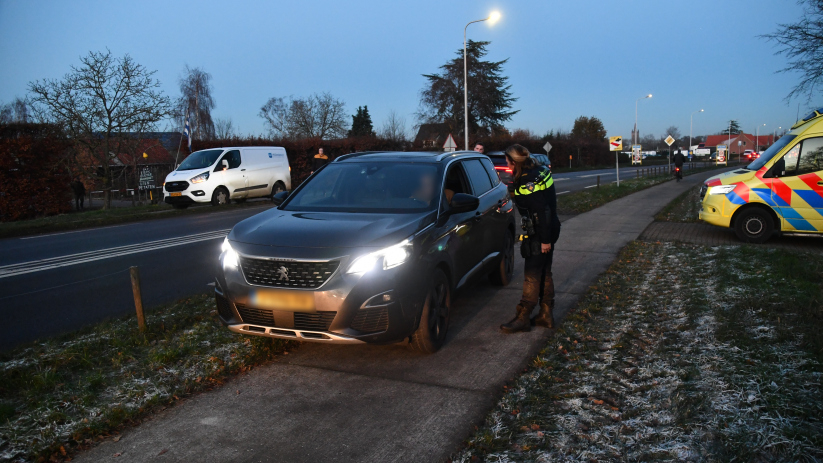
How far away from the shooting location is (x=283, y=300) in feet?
13.7

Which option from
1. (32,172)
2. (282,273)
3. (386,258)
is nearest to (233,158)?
(32,172)

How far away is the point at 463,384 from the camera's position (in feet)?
13.9

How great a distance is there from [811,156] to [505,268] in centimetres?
624

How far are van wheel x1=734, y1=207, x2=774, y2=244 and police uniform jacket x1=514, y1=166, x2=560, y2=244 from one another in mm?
6936

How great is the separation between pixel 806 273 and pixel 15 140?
21853 millimetres

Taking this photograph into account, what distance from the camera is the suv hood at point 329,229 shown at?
4309mm

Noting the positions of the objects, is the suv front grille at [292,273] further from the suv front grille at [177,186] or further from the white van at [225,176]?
the suv front grille at [177,186]

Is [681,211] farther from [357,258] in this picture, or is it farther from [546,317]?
[357,258]

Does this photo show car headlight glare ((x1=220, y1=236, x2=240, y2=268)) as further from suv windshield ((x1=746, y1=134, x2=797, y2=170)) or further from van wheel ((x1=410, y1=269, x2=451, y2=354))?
suv windshield ((x1=746, y1=134, x2=797, y2=170))

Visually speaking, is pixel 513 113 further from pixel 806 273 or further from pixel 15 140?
pixel 806 273

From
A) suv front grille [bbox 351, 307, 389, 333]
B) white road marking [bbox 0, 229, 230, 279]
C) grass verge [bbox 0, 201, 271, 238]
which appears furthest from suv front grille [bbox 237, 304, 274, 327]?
grass verge [bbox 0, 201, 271, 238]

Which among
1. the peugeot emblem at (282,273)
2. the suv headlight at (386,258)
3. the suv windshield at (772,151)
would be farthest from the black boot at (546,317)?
the suv windshield at (772,151)

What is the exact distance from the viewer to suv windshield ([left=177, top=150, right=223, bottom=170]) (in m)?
19.6

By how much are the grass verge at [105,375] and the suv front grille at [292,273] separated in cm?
87
